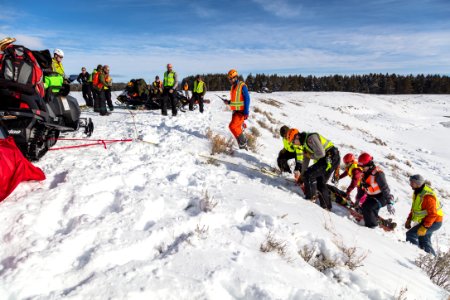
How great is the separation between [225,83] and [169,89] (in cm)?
5804

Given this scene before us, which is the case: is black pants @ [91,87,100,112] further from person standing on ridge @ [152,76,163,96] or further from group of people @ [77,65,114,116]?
person standing on ridge @ [152,76,163,96]

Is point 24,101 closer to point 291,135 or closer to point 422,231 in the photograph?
point 291,135

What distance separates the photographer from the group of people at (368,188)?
247 inches

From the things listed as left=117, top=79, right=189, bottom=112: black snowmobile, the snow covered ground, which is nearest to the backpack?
the snow covered ground

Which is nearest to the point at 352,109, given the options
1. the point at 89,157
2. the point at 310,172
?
the point at 310,172

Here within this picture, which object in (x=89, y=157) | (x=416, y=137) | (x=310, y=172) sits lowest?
(x=416, y=137)

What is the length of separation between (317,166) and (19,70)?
5419 mm

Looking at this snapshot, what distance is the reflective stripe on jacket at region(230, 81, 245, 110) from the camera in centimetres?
802

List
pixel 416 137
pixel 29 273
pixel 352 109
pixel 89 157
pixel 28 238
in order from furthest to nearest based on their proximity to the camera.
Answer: pixel 352 109 → pixel 416 137 → pixel 89 157 → pixel 28 238 → pixel 29 273

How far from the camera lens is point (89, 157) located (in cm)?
533

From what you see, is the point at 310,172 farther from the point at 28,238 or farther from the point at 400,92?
the point at 400,92

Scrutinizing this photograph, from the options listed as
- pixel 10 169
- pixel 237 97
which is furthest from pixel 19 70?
pixel 237 97

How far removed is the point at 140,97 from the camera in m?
14.7

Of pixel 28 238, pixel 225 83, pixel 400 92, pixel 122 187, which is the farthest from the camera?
pixel 400 92
